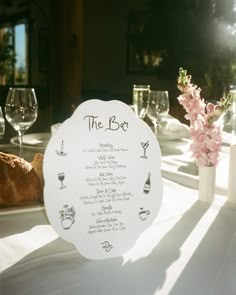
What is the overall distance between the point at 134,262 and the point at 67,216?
0.12 m

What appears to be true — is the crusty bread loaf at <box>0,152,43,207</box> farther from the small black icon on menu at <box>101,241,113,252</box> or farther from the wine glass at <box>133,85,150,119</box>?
the wine glass at <box>133,85,150,119</box>

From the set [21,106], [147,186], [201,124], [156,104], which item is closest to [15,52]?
[156,104]

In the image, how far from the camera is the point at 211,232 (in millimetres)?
760

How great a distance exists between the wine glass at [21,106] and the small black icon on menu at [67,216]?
26.1 inches

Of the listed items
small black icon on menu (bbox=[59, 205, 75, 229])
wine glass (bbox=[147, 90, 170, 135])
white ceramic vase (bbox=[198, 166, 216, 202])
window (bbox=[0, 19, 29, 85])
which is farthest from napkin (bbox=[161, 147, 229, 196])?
window (bbox=[0, 19, 29, 85])

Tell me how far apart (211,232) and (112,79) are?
5973mm

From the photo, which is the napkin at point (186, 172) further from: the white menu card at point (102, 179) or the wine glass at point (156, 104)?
the white menu card at point (102, 179)

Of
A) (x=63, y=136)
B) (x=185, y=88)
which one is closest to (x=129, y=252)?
(x=63, y=136)

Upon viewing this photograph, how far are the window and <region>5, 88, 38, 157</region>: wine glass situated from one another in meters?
5.48

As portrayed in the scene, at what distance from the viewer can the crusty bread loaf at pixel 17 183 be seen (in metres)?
0.81

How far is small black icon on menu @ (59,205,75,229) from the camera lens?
2.08ft

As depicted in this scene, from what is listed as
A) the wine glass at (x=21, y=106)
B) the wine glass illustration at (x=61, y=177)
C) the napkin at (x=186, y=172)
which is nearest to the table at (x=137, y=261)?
the wine glass illustration at (x=61, y=177)

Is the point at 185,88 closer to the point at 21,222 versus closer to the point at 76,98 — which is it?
the point at 21,222

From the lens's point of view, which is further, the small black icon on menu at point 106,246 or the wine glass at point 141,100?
the wine glass at point 141,100
